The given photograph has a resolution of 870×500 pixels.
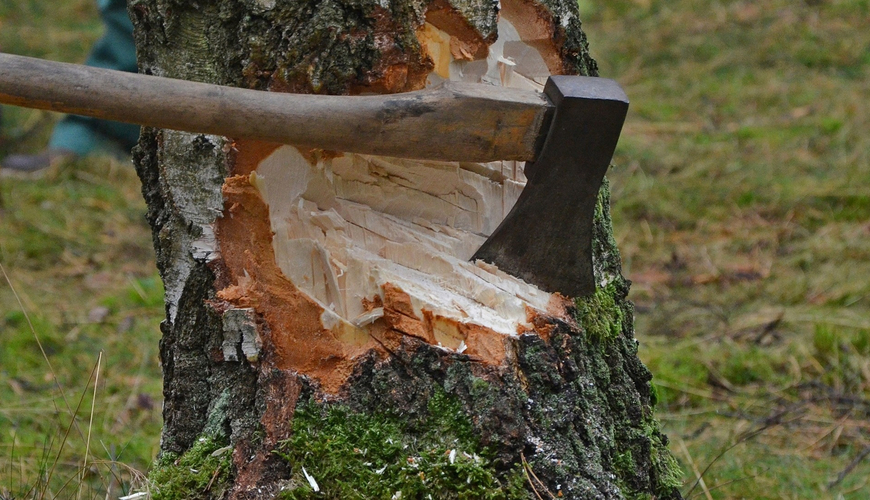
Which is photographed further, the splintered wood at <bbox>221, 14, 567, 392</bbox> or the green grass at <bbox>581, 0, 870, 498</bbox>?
the green grass at <bbox>581, 0, 870, 498</bbox>

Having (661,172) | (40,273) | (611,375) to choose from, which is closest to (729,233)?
(661,172)

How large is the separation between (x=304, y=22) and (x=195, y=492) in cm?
88

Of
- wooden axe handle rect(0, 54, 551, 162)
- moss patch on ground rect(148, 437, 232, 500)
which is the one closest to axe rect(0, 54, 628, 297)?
wooden axe handle rect(0, 54, 551, 162)

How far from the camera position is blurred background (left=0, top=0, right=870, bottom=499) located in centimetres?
245

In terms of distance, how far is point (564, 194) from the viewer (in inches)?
60.2

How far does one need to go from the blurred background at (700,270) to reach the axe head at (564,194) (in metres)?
0.73

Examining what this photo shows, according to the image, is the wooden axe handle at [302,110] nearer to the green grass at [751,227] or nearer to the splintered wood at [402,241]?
the splintered wood at [402,241]

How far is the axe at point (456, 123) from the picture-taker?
133cm

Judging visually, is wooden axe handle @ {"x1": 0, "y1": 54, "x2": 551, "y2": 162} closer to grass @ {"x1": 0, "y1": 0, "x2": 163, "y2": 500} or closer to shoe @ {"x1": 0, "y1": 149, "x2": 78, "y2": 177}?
grass @ {"x1": 0, "y1": 0, "x2": 163, "y2": 500}

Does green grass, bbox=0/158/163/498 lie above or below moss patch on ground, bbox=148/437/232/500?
below

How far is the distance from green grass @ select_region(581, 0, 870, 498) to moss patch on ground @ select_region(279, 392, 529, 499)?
0.85 metres

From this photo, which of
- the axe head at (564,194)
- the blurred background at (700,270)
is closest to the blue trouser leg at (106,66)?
the blurred background at (700,270)

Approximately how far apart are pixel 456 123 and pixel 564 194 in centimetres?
27

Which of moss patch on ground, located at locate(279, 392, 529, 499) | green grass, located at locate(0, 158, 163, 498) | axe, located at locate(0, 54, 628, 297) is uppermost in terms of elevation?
axe, located at locate(0, 54, 628, 297)
